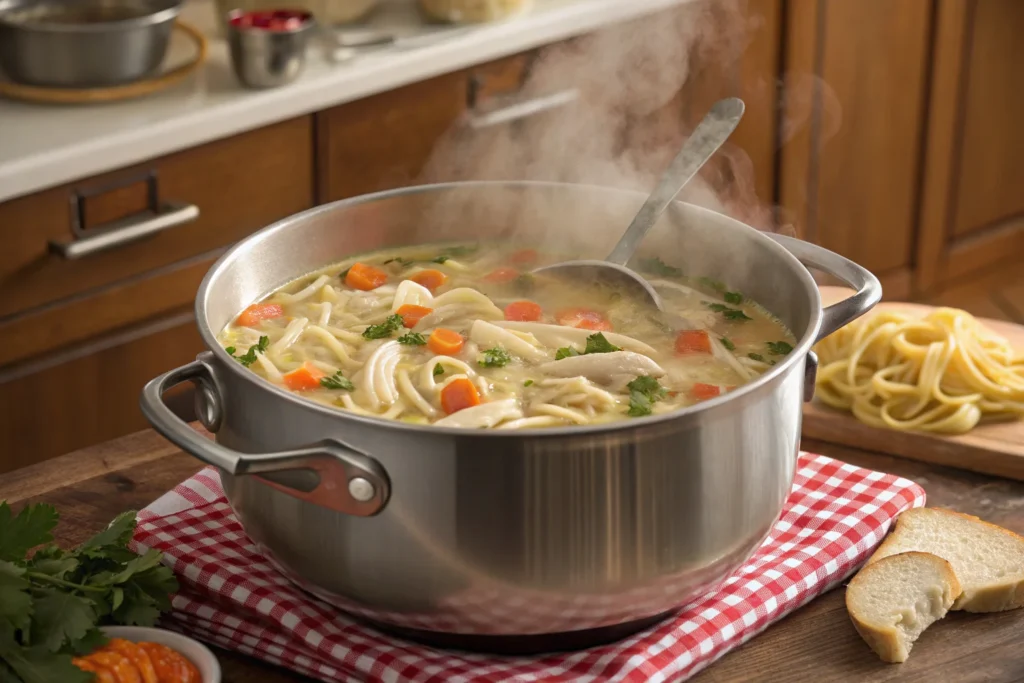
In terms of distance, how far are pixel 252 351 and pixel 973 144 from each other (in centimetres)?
419

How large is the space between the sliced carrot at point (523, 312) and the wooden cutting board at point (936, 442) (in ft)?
1.77

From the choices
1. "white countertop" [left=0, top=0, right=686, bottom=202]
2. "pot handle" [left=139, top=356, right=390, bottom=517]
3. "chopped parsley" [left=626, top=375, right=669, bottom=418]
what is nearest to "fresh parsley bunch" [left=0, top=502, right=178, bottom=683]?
"pot handle" [left=139, top=356, right=390, bottom=517]

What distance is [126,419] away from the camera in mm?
3580

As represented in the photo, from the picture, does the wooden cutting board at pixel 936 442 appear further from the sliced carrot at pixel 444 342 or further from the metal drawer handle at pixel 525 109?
the metal drawer handle at pixel 525 109

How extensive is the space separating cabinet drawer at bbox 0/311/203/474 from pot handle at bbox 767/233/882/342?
202 centimetres

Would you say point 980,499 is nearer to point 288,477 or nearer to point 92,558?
point 288,477

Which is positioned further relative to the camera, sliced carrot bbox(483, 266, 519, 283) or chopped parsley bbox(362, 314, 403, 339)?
sliced carrot bbox(483, 266, 519, 283)

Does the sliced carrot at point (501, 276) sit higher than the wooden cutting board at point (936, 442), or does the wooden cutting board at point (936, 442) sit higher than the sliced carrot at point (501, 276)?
the sliced carrot at point (501, 276)

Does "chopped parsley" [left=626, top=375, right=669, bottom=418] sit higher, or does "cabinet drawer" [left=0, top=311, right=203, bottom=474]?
"chopped parsley" [left=626, top=375, right=669, bottom=418]

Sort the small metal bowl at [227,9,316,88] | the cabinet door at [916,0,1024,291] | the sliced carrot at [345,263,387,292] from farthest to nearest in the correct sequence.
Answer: the cabinet door at [916,0,1024,291]
the small metal bowl at [227,9,316,88]
the sliced carrot at [345,263,387,292]

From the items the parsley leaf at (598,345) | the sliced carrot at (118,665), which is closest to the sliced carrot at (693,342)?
the parsley leaf at (598,345)

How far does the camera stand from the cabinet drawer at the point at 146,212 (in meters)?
3.21

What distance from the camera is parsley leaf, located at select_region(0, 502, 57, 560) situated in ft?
5.55

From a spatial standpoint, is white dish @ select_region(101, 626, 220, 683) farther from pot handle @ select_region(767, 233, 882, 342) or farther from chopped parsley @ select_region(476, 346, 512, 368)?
pot handle @ select_region(767, 233, 882, 342)
